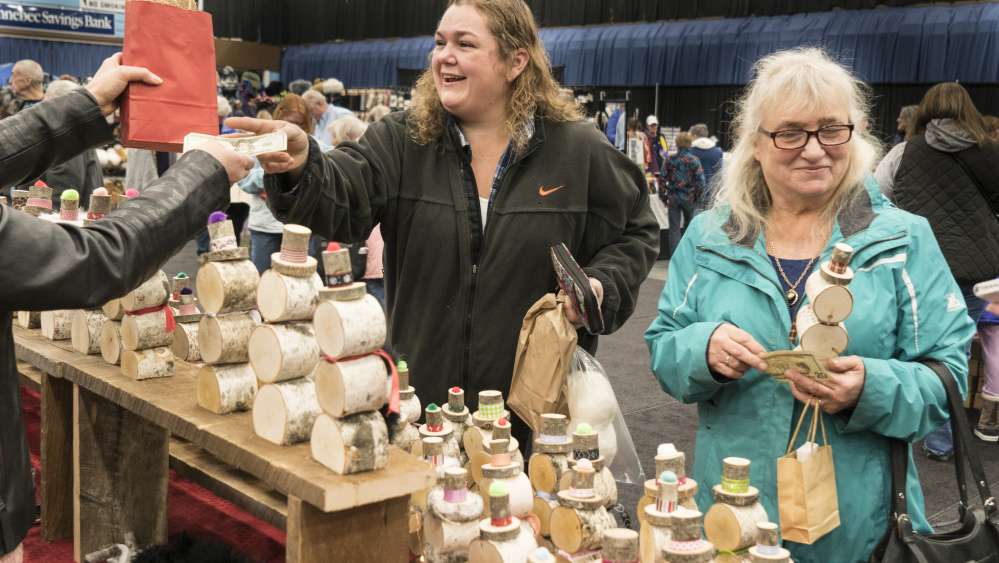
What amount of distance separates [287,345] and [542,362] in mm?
793

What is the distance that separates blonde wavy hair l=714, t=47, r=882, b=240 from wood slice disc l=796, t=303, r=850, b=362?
0.34 meters

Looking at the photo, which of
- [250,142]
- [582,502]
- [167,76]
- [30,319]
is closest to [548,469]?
[582,502]

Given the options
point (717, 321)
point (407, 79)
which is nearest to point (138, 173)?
point (407, 79)

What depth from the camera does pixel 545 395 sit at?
6.32 feet

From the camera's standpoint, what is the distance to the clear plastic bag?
6.38 ft

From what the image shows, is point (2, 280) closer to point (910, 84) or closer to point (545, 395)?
point (545, 395)

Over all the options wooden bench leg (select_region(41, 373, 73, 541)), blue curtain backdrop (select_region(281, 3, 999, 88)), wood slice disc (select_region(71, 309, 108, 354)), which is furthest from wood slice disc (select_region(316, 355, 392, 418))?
blue curtain backdrop (select_region(281, 3, 999, 88))

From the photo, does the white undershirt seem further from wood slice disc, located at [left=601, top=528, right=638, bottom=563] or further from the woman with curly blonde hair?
wood slice disc, located at [left=601, top=528, right=638, bottom=563]

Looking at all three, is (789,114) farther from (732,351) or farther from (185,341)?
(185,341)

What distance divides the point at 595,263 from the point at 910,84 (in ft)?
37.6

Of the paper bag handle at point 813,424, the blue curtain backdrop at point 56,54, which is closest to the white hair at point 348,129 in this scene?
the paper bag handle at point 813,424

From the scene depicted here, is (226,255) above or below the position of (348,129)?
below

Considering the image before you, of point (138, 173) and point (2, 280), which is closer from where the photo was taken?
point (2, 280)

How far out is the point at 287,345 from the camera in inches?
50.4
